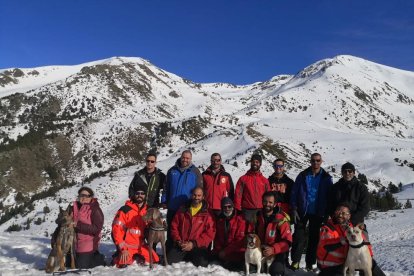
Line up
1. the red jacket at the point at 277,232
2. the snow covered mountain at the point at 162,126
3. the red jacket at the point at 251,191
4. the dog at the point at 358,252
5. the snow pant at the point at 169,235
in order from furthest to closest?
1. the snow covered mountain at the point at 162,126
2. the red jacket at the point at 251,191
3. the snow pant at the point at 169,235
4. the red jacket at the point at 277,232
5. the dog at the point at 358,252

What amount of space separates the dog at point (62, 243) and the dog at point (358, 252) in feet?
16.4

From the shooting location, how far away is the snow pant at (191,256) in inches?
309

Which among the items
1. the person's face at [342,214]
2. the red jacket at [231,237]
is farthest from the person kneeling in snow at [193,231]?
the person's face at [342,214]

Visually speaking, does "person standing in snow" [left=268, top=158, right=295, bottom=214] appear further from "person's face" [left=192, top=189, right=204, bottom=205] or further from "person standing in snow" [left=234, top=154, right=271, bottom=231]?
"person's face" [left=192, top=189, right=204, bottom=205]

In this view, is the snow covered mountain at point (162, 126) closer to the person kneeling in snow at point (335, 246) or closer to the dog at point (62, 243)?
the dog at point (62, 243)

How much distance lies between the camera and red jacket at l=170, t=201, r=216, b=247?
319 inches

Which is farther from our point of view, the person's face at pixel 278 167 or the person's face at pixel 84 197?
the person's face at pixel 278 167

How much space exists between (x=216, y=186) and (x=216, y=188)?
5 cm

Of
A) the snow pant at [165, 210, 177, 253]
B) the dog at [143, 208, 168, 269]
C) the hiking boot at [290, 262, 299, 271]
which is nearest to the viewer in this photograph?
the dog at [143, 208, 168, 269]

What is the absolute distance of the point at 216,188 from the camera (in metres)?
8.77

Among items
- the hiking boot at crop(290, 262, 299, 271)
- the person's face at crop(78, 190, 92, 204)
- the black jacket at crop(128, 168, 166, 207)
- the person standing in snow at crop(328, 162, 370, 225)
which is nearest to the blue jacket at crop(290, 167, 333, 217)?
the person standing in snow at crop(328, 162, 370, 225)

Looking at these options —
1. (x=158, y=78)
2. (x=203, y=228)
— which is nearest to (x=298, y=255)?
(x=203, y=228)

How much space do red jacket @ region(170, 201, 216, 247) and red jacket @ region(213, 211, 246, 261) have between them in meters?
0.18

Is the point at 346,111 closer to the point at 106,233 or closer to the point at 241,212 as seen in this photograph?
the point at 106,233
